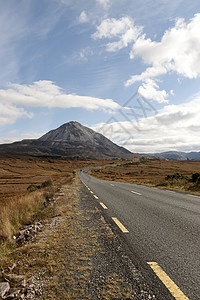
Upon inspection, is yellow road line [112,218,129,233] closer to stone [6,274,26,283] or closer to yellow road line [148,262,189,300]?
yellow road line [148,262,189,300]

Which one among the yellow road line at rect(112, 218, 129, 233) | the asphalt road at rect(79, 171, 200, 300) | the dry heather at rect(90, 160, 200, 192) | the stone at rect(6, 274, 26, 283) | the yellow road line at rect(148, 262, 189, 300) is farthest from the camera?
the dry heather at rect(90, 160, 200, 192)

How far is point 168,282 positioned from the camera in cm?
290

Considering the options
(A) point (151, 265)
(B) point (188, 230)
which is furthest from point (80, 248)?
(B) point (188, 230)

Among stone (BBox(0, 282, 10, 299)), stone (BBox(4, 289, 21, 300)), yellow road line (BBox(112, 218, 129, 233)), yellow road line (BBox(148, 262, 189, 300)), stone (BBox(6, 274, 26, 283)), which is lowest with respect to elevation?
yellow road line (BBox(112, 218, 129, 233))

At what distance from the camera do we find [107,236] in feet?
16.4

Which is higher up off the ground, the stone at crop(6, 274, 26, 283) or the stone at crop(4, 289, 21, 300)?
the stone at crop(4, 289, 21, 300)

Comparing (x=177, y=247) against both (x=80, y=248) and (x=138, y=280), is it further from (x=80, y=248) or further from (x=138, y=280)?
(x=80, y=248)

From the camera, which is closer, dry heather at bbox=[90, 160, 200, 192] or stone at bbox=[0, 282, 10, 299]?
stone at bbox=[0, 282, 10, 299]

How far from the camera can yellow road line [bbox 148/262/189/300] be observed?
259 centimetres

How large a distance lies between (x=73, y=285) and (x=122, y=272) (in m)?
0.86

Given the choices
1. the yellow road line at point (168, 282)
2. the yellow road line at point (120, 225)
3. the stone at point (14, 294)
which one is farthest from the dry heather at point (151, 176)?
the stone at point (14, 294)

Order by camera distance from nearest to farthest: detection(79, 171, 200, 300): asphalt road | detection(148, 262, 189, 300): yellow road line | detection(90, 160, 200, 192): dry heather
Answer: detection(148, 262, 189, 300): yellow road line → detection(79, 171, 200, 300): asphalt road → detection(90, 160, 200, 192): dry heather

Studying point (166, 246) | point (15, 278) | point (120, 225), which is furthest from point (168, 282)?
point (120, 225)

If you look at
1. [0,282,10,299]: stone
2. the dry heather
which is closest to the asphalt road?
[0,282,10,299]: stone
